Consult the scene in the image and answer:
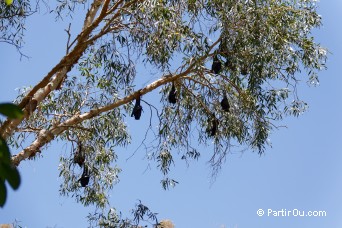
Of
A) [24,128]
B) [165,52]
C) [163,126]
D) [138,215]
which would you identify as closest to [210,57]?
[165,52]

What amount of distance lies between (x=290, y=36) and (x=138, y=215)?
9.70 ft

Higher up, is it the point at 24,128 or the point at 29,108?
the point at 24,128

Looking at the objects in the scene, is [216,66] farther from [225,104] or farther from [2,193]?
[2,193]

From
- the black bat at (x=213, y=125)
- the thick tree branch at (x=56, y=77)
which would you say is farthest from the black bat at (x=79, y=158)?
the black bat at (x=213, y=125)

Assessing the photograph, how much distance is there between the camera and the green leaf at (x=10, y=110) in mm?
1284

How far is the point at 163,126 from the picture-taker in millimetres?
8203

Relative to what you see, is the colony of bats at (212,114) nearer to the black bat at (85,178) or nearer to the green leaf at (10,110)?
the black bat at (85,178)

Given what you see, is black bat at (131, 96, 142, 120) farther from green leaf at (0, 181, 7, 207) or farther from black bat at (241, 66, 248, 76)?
green leaf at (0, 181, 7, 207)

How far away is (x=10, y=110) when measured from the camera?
1.30 m

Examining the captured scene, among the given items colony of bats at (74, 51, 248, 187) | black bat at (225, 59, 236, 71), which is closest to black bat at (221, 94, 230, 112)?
colony of bats at (74, 51, 248, 187)

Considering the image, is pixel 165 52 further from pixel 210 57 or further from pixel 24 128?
pixel 24 128

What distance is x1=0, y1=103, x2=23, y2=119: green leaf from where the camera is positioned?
128cm

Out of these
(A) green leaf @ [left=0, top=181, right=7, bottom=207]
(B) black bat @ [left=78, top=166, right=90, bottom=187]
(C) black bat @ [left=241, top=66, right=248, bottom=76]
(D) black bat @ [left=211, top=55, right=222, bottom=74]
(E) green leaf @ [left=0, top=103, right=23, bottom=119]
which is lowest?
(A) green leaf @ [left=0, top=181, right=7, bottom=207]

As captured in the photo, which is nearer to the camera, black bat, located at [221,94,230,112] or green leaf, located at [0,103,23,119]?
green leaf, located at [0,103,23,119]
